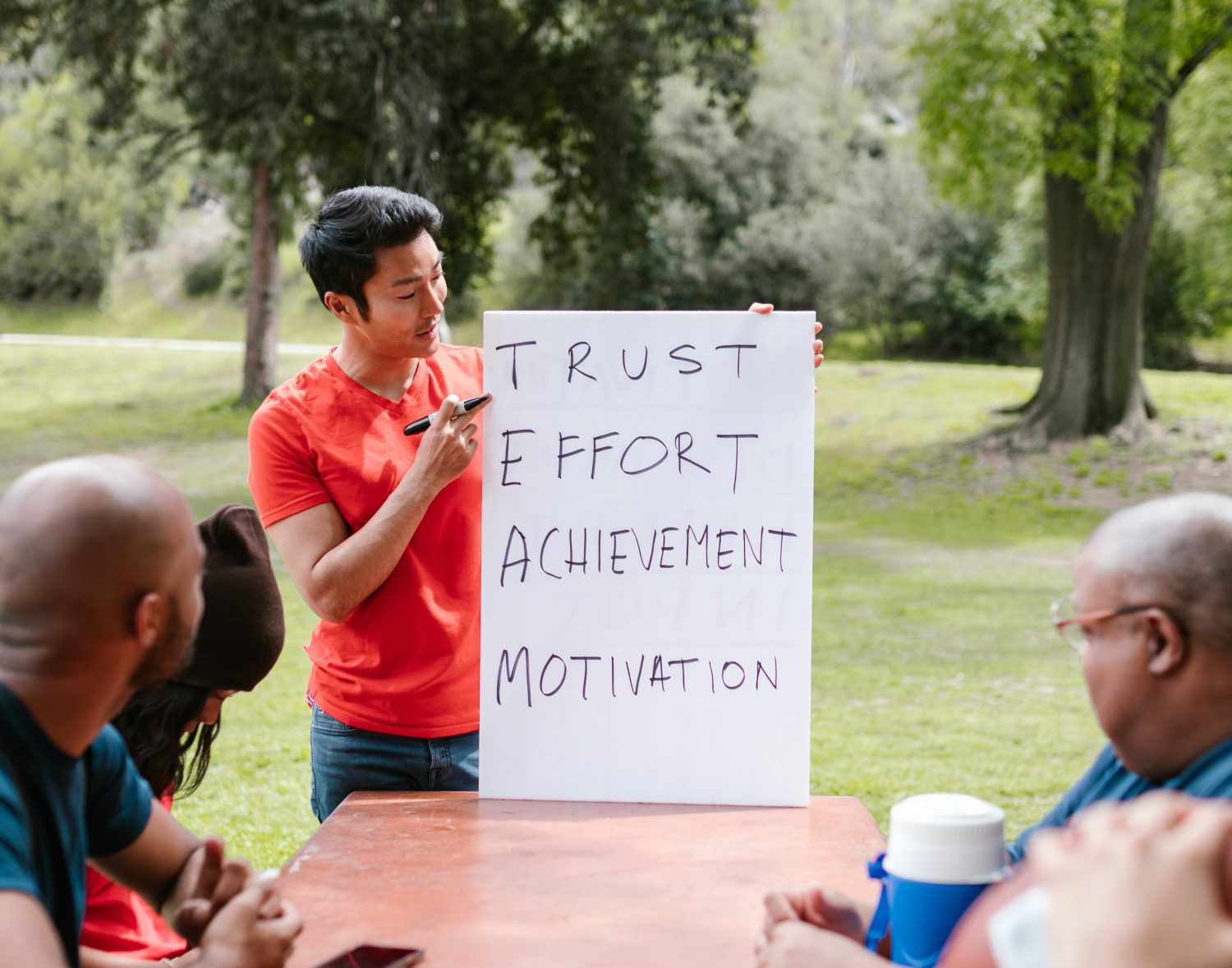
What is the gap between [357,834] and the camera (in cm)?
224

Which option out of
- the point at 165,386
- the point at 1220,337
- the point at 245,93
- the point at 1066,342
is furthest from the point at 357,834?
the point at 1220,337

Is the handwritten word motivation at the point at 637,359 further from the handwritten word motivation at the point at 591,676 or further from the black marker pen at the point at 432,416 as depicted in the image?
the handwritten word motivation at the point at 591,676

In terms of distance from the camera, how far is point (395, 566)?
8.25 ft

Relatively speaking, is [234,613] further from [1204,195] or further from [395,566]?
[1204,195]

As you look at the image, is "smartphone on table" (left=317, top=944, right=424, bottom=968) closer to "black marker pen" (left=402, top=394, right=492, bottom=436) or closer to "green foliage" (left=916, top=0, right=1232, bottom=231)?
"black marker pen" (left=402, top=394, right=492, bottom=436)

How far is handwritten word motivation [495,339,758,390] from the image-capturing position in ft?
8.06

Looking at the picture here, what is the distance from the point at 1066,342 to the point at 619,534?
44.5ft

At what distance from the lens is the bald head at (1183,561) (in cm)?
140

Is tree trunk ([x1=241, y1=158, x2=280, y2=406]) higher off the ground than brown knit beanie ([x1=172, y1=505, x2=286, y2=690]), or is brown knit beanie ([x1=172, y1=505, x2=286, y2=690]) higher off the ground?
tree trunk ([x1=241, y1=158, x2=280, y2=406])

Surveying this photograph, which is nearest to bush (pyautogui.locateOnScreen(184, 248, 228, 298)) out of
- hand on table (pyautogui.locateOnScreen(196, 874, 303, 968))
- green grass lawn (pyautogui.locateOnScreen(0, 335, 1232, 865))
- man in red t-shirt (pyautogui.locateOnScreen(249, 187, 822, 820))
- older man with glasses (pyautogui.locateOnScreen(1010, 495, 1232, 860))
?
green grass lawn (pyautogui.locateOnScreen(0, 335, 1232, 865))

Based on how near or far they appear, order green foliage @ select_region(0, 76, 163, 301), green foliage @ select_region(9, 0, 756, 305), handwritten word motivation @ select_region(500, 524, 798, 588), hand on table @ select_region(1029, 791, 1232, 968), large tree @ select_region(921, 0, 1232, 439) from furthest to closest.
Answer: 1. green foliage @ select_region(0, 76, 163, 301)
2. green foliage @ select_region(9, 0, 756, 305)
3. large tree @ select_region(921, 0, 1232, 439)
4. handwritten word motivation @ select_region(500, 524, 798, 588)
5. hand on table @ select_region(1029, 791, 1232, 968)

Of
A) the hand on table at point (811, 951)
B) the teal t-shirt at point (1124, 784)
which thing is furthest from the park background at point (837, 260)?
the hand on table at point (811, 951)

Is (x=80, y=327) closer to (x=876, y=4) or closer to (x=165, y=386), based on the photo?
(x=165, y=386)

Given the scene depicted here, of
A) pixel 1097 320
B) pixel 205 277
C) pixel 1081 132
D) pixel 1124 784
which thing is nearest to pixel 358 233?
pixel 1124 784
